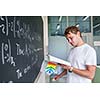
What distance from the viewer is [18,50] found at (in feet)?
2.87

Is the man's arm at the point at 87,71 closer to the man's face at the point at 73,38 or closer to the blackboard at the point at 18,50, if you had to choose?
the man's face at the point at 73,38

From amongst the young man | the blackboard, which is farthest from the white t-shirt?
the blackboard

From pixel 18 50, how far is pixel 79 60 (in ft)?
1.07

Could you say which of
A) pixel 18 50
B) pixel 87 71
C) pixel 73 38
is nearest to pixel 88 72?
pixel 87 71

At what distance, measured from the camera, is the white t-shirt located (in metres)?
1.02

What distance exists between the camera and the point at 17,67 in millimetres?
871

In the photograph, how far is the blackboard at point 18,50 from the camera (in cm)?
73

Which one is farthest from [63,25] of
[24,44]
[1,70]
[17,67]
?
[1,70]

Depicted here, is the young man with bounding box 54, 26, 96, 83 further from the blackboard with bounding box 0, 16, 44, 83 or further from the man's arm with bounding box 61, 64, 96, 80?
the blackboard with bounding box 0, 16, 44, 83

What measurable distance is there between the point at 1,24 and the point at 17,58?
20 cm

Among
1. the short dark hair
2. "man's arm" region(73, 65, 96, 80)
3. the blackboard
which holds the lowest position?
"man's arm" region(73, 65, 96, 80)

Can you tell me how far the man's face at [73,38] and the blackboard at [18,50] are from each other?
0.20 metres

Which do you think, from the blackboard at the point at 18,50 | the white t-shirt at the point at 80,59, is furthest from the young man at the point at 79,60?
the blackboard at the point at 18,50
